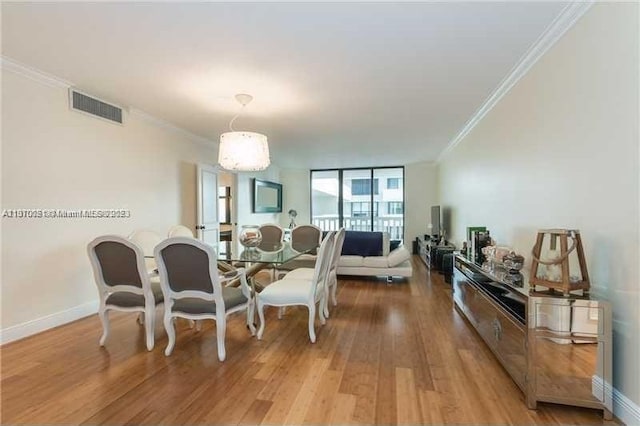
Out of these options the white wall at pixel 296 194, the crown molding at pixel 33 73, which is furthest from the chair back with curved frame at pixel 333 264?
the white wall at pixel 296 194

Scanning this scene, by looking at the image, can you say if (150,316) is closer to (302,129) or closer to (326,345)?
(326,345)

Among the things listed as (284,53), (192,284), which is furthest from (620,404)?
(284,53)

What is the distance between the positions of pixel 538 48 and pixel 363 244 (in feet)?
11.7

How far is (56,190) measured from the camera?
3.15m

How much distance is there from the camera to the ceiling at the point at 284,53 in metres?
2.04

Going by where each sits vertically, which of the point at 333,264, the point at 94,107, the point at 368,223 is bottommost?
the point at 333,264

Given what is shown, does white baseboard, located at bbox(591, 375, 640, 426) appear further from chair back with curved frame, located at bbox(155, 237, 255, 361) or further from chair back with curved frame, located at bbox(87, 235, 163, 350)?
chair back with curved frame, located at bbox(87, 235, 163, 350)

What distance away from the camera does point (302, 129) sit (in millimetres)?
4891

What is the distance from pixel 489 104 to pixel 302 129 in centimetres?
255

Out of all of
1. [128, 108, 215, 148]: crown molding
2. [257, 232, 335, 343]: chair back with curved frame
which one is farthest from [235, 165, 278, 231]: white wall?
[257, 232, 335, 343]: chair back with curved frame

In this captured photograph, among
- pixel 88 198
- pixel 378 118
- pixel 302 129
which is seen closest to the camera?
pixel 88 198

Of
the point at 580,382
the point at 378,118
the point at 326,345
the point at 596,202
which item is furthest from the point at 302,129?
the point at 580,382

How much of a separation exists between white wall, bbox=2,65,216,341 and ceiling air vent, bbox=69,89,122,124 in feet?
0.22

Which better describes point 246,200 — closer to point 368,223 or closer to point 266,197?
A: point 266,197
